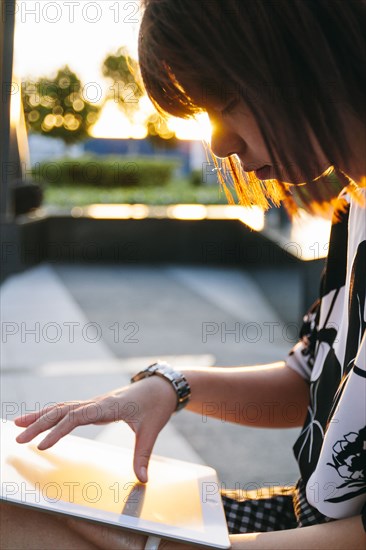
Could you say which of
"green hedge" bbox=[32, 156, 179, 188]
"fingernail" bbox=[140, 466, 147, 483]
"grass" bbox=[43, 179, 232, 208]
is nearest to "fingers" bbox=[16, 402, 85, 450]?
"fingernail" bbox=[140, 466, 147, 483]

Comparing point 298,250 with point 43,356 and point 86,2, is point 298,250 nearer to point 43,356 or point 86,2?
point 43,356

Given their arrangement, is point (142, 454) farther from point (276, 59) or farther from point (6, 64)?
point (6, 64)

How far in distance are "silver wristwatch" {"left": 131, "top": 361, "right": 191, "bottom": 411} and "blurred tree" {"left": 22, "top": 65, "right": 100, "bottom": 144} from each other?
1083cm

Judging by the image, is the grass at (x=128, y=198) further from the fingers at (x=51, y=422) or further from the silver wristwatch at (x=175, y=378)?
the fingers at (x=51, y=422)

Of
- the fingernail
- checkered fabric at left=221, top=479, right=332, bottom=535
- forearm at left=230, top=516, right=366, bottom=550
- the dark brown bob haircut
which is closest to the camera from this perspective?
the dark brown bob haircut

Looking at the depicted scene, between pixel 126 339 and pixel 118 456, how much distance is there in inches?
132

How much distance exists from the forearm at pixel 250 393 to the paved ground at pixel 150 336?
1.30m

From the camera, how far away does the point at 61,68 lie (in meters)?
11.1

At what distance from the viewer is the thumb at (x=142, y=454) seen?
895 millimetres

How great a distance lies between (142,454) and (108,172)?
10.7 metres

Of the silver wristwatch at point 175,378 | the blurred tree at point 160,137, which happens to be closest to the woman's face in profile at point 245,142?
the silver wristwatch at point 175,378

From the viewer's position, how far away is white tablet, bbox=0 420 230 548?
2.55 ft

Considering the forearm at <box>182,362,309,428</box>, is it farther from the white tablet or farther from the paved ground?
the paved ground

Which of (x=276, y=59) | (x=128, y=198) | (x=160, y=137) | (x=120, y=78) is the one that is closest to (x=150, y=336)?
(x=276, y=59)
